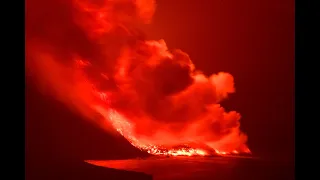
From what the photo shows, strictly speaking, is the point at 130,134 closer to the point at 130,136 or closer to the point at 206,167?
the point at 130,136

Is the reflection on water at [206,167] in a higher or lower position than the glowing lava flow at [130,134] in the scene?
lower

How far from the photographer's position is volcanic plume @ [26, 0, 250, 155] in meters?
3.23

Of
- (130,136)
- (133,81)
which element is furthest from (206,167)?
(133,81)

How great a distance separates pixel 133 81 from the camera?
328 centimetres

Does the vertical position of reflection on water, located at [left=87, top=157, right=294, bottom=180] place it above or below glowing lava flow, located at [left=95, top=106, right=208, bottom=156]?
below

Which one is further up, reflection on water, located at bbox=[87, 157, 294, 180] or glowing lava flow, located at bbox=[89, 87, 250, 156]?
glowing lava flow, located at bbox=[89, 87, 250, 156]

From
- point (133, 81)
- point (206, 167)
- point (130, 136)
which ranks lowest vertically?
point (206, 167)

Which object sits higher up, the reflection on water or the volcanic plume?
the volcanic plume

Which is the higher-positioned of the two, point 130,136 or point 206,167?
point 130,136

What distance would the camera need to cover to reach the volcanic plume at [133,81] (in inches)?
127

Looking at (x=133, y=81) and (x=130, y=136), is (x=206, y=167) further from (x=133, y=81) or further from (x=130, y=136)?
(x=133, y=81)

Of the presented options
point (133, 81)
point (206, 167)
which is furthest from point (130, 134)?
point (206, 167)

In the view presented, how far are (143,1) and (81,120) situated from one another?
105 cm
